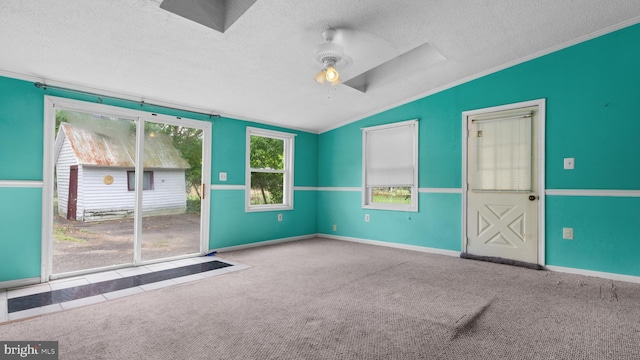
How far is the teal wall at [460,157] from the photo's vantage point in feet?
10.2

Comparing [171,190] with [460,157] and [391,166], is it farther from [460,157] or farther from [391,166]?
[460,157]

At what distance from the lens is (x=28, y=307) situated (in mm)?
2566

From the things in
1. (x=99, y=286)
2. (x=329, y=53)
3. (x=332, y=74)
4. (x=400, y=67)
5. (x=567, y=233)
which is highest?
(x=400, y=67)

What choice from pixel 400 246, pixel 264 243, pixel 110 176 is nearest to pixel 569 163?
pixel 400 246

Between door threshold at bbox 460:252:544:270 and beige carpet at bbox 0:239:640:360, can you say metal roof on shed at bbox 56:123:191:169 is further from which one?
door threshold at bbox 460:252:544:270

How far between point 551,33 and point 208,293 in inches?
180

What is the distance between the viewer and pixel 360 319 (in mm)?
2348

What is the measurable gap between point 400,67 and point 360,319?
10.9ft

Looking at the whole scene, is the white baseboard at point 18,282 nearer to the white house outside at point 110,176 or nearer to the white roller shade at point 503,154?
the white house outside at point 110,176

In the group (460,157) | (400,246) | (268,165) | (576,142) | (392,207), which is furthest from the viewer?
(268,165)

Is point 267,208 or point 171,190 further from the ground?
point 171,190

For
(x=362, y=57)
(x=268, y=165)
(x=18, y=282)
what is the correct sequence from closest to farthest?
(x=18, y=282), (x=362, y=57), (x=268, y=165)

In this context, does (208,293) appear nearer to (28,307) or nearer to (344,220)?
(28,307)

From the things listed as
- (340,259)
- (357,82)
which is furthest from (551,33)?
(340,259)
